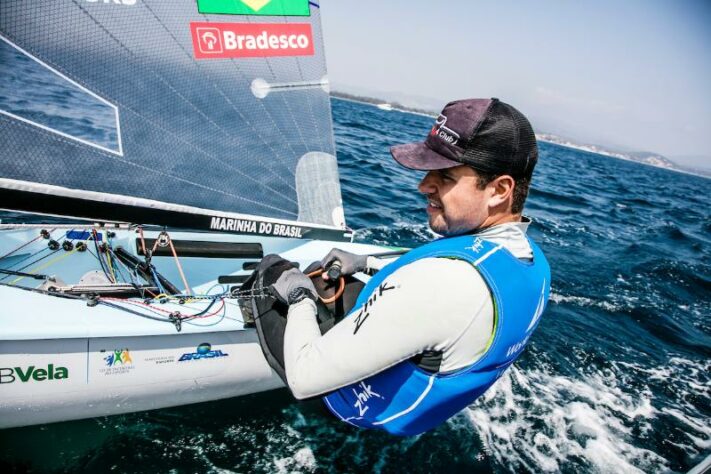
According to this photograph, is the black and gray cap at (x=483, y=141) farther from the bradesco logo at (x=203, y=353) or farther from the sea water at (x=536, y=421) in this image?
the sea water at (x=536, y=421)

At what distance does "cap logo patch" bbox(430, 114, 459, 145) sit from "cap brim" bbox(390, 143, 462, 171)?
0.16 feet

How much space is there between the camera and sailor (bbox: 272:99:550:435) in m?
0.98

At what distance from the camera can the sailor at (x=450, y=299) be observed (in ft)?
3.22

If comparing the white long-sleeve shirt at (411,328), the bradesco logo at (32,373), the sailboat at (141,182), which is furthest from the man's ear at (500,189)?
the bradesco logo at (32,373)

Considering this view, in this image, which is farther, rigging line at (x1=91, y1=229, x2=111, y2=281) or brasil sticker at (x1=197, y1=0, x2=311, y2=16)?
rigging line at (x1=91, y1=229, x2=111, y2=281)

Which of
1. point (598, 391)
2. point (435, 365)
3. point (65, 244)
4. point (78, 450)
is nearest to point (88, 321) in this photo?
point (78, 450)

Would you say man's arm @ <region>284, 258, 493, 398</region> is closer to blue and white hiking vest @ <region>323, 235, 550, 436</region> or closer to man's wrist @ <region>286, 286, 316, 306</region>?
blue and white hiking vest @ <region>323, 235, 550, 436</region>

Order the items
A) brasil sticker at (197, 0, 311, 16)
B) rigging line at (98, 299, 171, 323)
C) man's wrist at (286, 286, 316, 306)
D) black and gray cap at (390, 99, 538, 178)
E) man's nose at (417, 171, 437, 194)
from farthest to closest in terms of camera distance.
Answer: brasil sticker at (197, 0, 311, 16)
rigging line at (98, 299, 171, 323)
man's wrist at (286, 286, 316, 306)
man's nose at (417, 171, 437, 194)
black and gray cap at (390, 99, 538, 178)

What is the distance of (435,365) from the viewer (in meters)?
1.07

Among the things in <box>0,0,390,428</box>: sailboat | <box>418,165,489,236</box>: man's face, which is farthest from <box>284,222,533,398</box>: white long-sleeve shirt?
<box>0,0,390,428</box>: sailboat

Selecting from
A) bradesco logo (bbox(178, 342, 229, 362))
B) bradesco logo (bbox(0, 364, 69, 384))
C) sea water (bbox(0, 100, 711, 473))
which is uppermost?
bradesco logo (bbox(0, 364, 69, 384))

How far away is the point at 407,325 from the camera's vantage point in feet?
3.17

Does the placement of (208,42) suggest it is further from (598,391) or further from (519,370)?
(598,391)

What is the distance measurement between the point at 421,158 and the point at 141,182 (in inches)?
71.4
